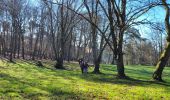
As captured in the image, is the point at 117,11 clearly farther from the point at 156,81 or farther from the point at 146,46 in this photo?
the point at 146,46

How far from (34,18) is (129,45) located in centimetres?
2576

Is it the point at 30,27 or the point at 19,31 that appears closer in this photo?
the point at 19,31

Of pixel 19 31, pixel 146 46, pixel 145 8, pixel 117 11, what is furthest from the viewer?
pixel 146 46

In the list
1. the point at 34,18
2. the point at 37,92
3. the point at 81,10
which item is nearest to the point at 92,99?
the point at 37,92

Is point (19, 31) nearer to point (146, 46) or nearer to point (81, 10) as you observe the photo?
point (81, 10)

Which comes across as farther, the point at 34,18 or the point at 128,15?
the point at 34,18

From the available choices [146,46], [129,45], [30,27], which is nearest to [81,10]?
[30,27]

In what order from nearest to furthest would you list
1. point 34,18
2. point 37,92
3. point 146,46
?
1. point 37,92
2. point 34,18
3. point 146,46

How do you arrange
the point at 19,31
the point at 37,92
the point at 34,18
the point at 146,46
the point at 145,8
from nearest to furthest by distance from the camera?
the point at 37,92
the point at 145,8
the point at 19,31
the point at 34,18
the point at 146,46

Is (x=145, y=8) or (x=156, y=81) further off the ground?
(x=145, y=8)

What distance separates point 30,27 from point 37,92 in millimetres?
65621

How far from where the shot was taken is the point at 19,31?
6631 centimetres

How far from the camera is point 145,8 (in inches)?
1073

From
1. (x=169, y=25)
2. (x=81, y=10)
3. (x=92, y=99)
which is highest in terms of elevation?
(x=81, y=10)
